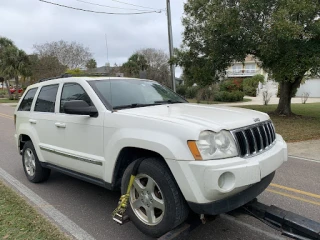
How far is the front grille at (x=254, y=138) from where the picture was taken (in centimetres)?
298

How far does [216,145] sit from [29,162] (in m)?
3.99

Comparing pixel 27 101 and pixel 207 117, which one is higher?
pixel 27 101

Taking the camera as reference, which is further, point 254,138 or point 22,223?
point 22,223

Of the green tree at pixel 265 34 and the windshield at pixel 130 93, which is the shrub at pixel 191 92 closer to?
the green tree at pixel 265 34

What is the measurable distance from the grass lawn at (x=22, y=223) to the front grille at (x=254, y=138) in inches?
85.9

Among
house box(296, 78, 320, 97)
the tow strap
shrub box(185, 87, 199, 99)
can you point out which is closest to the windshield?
the tow strap

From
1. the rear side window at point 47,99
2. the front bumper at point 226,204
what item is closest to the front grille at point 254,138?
the front bumper at point 226,204

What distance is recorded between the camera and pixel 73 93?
435cm

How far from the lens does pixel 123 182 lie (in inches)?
134

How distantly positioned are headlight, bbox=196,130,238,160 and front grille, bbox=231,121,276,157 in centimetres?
8

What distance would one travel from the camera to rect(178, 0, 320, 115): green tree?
10898mm

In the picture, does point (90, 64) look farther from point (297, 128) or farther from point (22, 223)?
point (22, 223)

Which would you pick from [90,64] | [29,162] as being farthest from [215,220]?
[90,64]

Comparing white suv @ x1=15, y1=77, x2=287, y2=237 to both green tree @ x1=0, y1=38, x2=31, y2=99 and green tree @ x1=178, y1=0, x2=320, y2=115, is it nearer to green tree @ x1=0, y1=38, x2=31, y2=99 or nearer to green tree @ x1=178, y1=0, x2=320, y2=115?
green tree @ x1=178, y1=0, x2=320, y2=115
